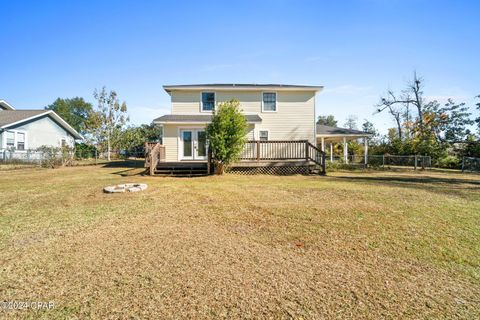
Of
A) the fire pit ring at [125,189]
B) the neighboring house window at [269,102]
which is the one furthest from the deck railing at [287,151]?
the fire pit ring at [125,189]

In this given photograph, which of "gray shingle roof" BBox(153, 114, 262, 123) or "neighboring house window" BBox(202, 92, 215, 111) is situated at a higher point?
"neighboring house window" BBox(202, 92, 215, 111)

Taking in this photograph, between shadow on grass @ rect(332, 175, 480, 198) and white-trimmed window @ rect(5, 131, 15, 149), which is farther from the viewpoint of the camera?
white-trimmed window @ rect(5, 131, 15, 149)

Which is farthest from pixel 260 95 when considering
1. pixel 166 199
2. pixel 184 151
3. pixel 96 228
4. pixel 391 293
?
pixel 391 293

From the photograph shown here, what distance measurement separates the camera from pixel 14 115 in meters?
21.3

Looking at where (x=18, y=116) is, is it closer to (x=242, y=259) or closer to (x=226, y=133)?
(x=226, y=133)

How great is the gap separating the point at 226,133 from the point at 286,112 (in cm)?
698

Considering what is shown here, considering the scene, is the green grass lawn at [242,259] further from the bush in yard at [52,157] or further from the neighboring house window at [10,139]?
the neighboring house window at [10,139]

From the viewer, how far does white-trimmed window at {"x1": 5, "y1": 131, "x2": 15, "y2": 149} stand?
19264 millimetres

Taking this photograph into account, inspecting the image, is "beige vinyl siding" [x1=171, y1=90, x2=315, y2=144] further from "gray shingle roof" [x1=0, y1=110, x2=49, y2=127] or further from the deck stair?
"gray shingle roof" [x1=0, y1=110, x2=49, y2=127]

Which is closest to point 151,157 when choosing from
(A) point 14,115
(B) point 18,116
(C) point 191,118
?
(C) point 191,118

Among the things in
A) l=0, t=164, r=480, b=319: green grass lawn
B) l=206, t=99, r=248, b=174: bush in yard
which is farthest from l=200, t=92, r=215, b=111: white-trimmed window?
l=0, t=164, r=480, b=319: green grass lawn

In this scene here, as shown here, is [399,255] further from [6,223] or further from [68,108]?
[68,108]

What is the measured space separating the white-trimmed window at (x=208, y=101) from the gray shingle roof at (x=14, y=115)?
16377 mm

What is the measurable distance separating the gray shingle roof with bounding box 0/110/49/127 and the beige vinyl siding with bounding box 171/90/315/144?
17620 millimetres
